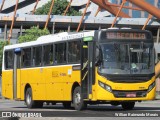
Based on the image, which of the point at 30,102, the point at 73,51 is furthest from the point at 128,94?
the point at 30,102

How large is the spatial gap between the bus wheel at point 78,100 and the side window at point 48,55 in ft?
8.25

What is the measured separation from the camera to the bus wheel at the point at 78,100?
72.1 feet

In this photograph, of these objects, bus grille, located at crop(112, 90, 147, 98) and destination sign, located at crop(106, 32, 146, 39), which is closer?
bus grille, located at crop(112, 90, 147, 98)

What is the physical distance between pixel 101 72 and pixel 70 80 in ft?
7.00

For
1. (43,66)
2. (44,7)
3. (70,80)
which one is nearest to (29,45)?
(43,66)

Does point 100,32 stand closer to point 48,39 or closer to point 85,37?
point 85,37

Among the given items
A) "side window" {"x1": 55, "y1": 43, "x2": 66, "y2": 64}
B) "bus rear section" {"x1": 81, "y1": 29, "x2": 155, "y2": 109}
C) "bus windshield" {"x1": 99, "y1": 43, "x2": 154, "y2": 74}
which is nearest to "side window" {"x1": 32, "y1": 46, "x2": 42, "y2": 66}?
"side window" {"x1": 55, "y1": 43, "x2": 66, "y2": 64}

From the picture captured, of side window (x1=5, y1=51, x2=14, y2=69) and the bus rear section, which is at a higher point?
the bus rear section

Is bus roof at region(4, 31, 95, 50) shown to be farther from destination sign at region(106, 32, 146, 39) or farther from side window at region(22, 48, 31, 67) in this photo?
destination sign at region(106, 32, 146, 39)

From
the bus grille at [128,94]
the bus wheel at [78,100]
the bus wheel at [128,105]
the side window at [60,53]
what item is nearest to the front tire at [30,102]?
the side window at [60,53]

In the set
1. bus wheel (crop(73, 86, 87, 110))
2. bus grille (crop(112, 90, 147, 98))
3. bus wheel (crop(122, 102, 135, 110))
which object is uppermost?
bus grille (crop(112, 90, 147, 98))

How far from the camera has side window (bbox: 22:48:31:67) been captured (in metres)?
26.7

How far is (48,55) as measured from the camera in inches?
973

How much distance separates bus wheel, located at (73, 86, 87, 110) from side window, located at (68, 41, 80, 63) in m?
1.13
